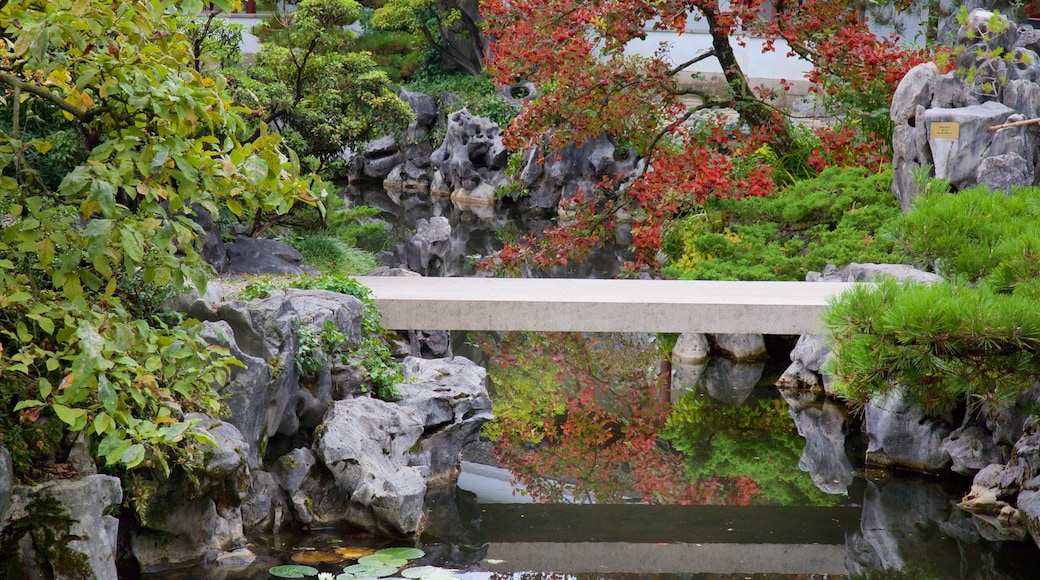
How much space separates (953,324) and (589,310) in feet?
7.46

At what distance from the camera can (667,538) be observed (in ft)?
13.6

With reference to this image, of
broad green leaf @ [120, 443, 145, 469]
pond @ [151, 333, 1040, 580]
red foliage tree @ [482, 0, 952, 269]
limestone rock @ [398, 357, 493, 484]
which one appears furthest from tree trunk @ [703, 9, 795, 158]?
broad green leaf @ [120, 443, 145, 469]

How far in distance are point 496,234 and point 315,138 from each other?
20.1 ft

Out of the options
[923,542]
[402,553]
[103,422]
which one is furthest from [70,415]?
[923,542]

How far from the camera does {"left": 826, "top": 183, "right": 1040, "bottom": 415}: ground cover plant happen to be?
3.44 metres

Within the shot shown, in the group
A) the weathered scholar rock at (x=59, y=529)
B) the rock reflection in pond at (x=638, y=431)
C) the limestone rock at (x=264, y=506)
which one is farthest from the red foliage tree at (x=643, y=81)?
the weathered scholar rock at (x=59, y=529)

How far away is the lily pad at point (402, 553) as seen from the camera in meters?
3.79

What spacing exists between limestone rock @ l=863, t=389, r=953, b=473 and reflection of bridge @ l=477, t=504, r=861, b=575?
0.59 metres

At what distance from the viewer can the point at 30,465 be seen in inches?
121

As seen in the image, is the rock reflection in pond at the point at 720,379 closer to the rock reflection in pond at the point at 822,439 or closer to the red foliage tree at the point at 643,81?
the rock reflection in pond at the point at 822,439

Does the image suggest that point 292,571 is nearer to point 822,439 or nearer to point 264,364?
point 264,364

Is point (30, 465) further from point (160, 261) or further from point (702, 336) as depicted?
point (702, 336)

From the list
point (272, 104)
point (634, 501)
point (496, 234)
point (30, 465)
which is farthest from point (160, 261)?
point (496, 234)

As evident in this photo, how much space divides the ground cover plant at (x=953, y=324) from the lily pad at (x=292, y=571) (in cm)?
220
